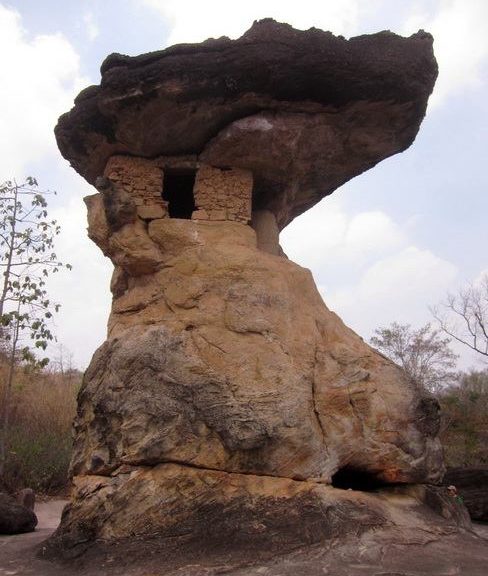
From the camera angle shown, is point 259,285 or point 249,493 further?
point 259,285

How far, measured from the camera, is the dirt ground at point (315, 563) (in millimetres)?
3564

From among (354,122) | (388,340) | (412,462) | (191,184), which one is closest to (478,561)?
(412,462)

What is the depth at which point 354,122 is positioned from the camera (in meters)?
5.43

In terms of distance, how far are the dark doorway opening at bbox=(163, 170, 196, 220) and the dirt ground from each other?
355 centimetres

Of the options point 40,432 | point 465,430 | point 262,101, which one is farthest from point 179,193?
point 465,430

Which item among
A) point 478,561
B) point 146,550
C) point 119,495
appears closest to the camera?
point 478,561

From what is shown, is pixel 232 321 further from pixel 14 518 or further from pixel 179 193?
pixel 14 518

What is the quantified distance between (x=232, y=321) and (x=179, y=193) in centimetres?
214

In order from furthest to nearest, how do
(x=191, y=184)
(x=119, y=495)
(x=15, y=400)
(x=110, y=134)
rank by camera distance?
1. (x=15, y=400)
2. (x=191, y=184)
3. (x=110, y=134)
4. (x=119, y=495)

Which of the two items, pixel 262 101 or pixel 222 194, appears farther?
pixel 222 194

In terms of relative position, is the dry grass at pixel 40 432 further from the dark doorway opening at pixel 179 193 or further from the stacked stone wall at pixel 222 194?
the stacked stone wall at pixel 222 194

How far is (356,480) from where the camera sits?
5.07m

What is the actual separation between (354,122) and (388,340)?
58.1 ft

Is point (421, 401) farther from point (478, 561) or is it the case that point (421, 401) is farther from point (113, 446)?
point (113, 446)
